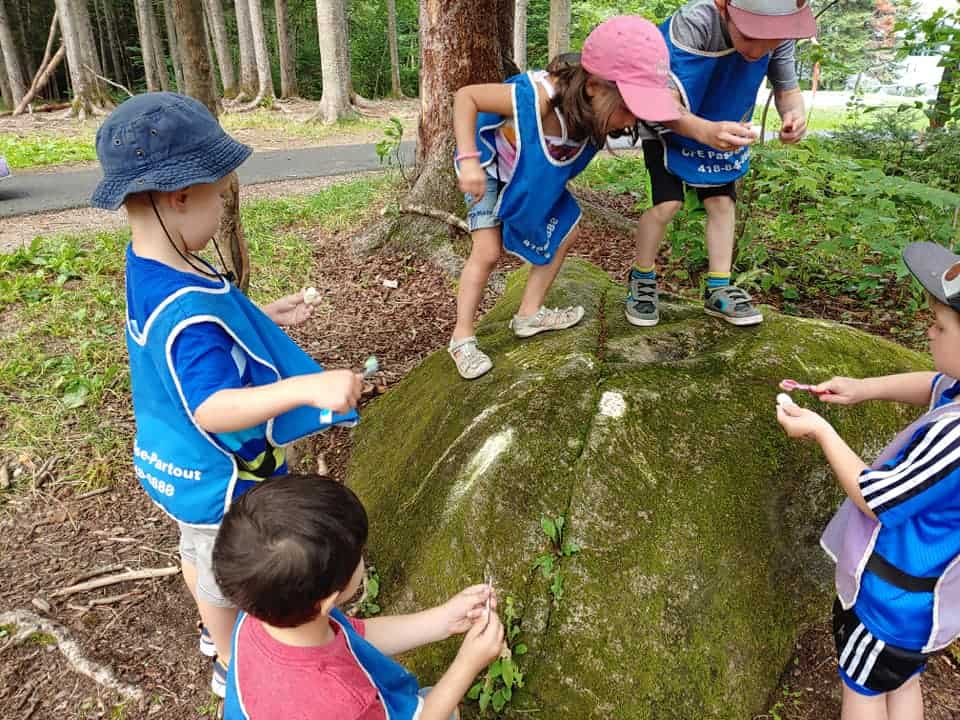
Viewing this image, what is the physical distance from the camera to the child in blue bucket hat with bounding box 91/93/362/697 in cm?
171

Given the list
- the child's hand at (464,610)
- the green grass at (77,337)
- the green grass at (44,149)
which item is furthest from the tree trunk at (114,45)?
the child's hand at (464,610)

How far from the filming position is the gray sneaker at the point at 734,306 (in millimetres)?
3010

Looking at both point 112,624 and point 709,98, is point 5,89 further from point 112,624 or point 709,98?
point 709,98

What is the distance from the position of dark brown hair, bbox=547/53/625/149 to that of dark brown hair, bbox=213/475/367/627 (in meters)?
1.76

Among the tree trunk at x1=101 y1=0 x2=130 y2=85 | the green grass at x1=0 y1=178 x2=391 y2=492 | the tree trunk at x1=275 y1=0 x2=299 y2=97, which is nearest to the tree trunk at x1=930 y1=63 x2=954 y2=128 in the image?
the green grass at x1=0 y1=178 x2=391 y2=492

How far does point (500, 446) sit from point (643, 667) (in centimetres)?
86

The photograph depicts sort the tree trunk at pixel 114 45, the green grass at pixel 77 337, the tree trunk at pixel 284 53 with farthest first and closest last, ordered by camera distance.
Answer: the tree trunk at pixel 114 45
the tree trunk at pixel 284 53
the green grass at pixel 77 337

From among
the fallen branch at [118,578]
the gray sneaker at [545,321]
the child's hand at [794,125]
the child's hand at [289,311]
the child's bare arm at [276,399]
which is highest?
the child's hand at [794,125]

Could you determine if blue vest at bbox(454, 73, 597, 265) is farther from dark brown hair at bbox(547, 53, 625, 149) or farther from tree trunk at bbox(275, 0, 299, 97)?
tree trunk at bbox(275, 0, 299, 97)

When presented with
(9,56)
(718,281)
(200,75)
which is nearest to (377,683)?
(718,281)

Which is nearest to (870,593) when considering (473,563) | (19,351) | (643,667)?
(643,667)

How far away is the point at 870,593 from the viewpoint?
6.06 feet

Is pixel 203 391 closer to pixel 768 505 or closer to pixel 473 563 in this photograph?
pixel 473 563

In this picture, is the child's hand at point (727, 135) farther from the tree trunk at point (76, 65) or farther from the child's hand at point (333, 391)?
the tree trunk at point (76, 65)
